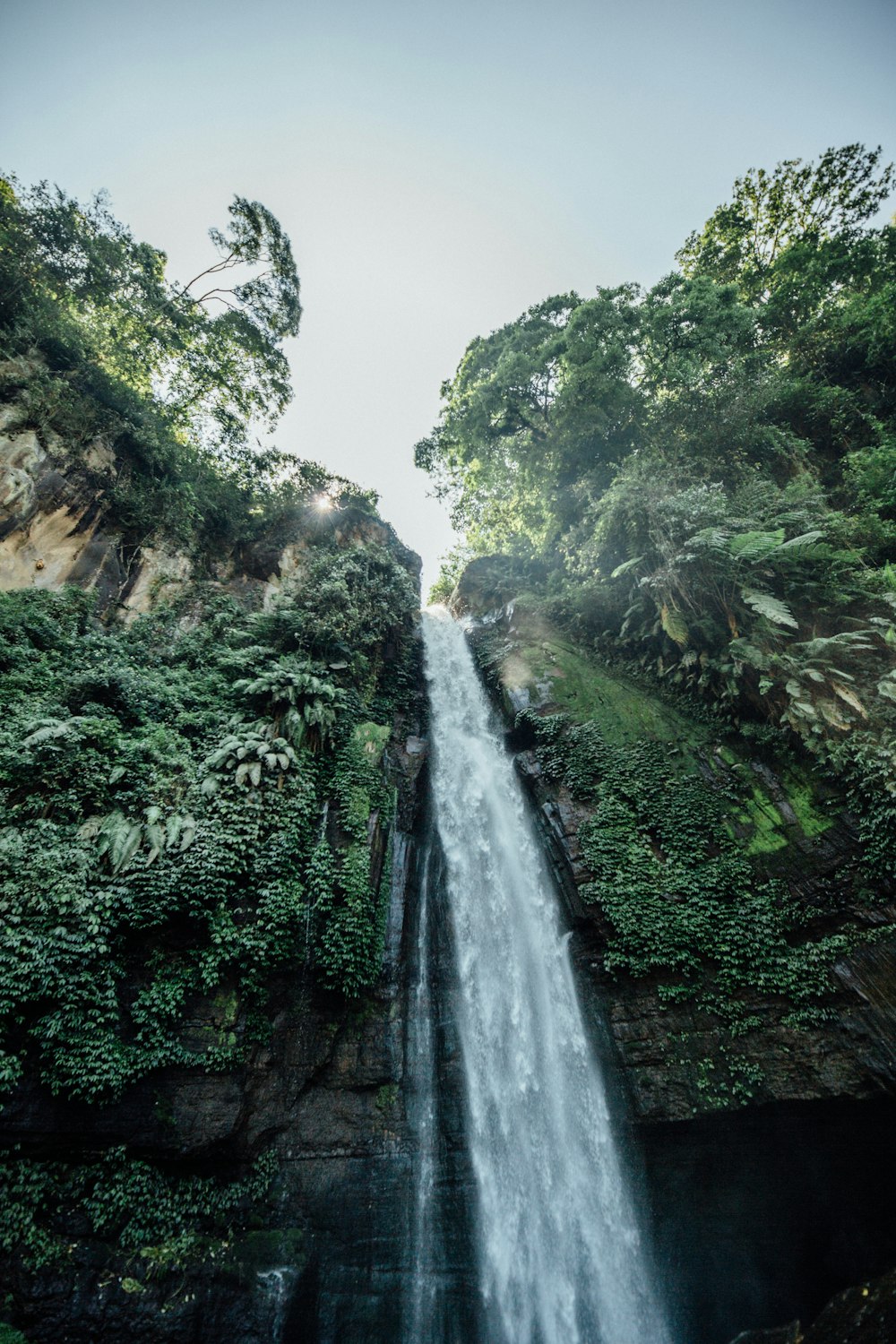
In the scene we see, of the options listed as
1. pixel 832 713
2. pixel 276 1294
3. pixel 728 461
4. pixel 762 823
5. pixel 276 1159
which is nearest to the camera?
pixel 276 1294

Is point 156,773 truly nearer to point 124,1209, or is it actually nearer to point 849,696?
point 124,1209

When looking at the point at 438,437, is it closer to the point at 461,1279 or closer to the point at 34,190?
the point at 34,190

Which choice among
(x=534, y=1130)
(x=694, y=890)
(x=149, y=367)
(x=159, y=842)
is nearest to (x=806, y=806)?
(x=694, y=890)

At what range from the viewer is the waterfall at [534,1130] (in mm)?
5707

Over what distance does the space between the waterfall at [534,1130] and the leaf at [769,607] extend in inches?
250

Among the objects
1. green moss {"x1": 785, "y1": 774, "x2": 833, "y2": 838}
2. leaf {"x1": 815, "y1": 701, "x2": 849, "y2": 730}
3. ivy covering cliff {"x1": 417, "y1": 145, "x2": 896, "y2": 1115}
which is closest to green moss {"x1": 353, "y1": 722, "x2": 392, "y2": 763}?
ivy covering cliff {"x1": 417, "y1": 145, "x2": 896, "y2": 1115}

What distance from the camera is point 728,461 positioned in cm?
1280

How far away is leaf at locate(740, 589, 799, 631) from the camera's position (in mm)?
7746

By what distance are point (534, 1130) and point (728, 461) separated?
1615cm

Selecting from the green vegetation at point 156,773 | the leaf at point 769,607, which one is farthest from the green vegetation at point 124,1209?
the leaf at point 769,607

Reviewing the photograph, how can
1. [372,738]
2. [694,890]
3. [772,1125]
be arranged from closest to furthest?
[772,1125] → [694,890] → [372,738]

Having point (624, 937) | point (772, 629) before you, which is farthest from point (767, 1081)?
point (772, 629)

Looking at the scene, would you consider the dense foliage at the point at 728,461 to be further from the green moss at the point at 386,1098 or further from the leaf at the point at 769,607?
the green moss at the point at 386,1098

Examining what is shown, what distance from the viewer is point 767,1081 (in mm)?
5922
